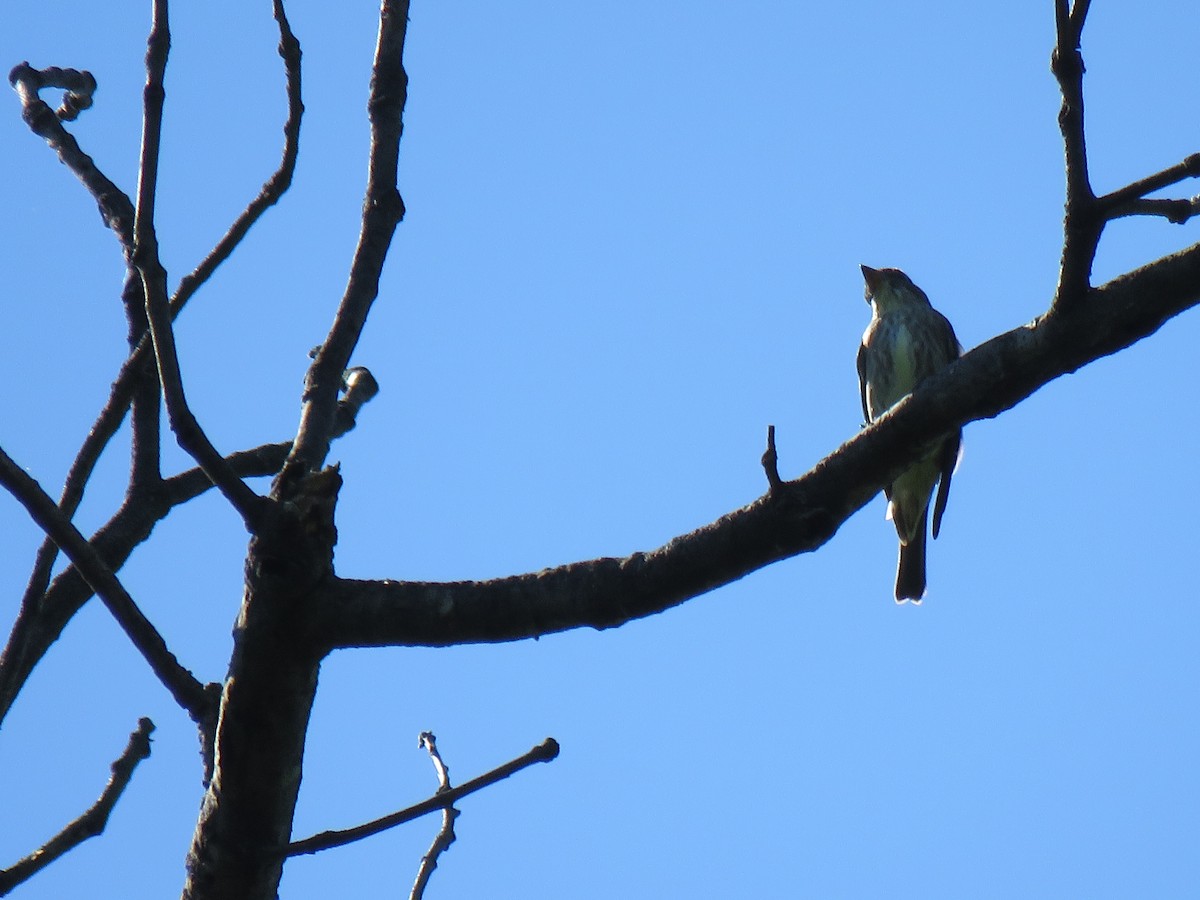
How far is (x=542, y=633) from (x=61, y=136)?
6.16 feet

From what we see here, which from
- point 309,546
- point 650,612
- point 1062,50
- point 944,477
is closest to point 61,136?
point 309,546

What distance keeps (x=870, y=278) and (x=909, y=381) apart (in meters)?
1.10

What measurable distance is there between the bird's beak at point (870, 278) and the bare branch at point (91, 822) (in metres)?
6.32

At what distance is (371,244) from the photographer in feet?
8.80

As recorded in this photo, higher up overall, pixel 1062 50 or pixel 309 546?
pixel 1062 50

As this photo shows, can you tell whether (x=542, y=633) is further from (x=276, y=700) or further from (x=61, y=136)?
(x=61, y=136)

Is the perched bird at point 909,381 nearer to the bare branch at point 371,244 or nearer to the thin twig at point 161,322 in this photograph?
the bare branch at point 371,244

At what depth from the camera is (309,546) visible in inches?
86.0

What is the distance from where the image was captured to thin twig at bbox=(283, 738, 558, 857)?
1993 mm

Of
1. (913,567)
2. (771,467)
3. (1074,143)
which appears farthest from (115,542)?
(913,567)

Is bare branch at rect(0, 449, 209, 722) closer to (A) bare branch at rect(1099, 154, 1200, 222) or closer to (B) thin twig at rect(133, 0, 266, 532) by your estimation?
(B) thin twig at rect(133, 0, 266, 532)

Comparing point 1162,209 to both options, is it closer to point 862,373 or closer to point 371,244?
point 371,244

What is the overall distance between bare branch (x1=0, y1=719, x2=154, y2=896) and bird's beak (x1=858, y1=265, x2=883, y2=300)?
6319 mm

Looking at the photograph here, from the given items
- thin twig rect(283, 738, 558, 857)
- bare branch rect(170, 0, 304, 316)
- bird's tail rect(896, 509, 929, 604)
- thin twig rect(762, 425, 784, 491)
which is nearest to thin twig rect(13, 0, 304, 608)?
bare branch rect(170, 0, 304, 316)
